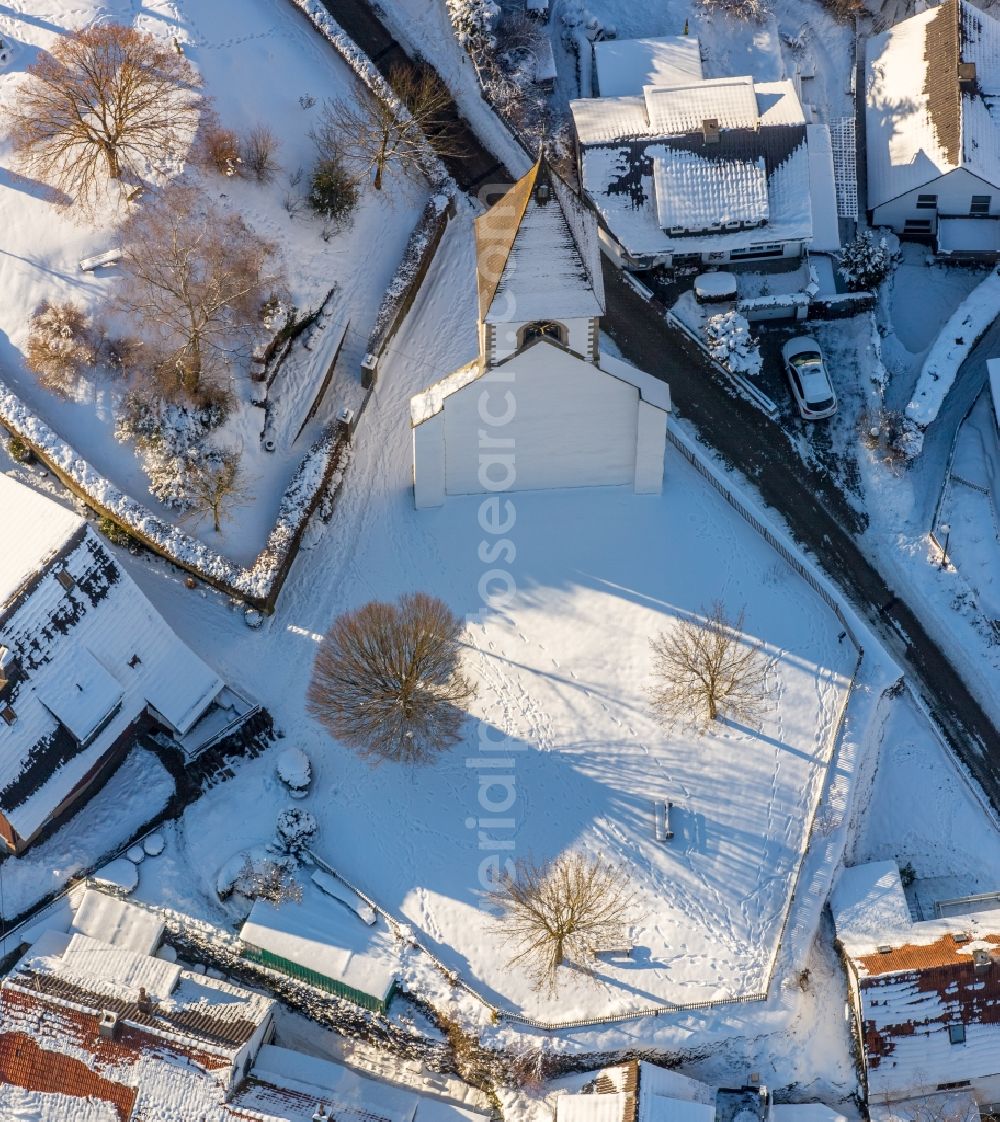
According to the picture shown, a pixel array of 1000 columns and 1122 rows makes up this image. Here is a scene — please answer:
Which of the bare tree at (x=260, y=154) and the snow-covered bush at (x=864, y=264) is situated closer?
the bare tree at (x=260, y=154)

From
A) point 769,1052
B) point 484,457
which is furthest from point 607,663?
point 769,1052

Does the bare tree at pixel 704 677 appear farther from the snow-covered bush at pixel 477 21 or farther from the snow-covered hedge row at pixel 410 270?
the snow-covered bush at pixel 477 21

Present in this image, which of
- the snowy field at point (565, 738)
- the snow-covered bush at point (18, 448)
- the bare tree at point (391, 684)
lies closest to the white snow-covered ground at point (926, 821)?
the snowy field at point (565, 738)

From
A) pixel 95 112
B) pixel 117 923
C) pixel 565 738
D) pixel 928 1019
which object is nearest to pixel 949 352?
pixel 565 738

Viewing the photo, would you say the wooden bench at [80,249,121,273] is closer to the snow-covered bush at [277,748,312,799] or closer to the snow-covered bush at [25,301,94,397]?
the snow-covered bush at [25,301,94,397]

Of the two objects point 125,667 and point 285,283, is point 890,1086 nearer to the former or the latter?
point 125,667

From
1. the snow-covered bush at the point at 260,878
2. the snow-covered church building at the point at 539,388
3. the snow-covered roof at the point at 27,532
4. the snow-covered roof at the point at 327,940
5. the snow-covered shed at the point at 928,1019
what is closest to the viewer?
the snow-covered church building at the point at 539,388

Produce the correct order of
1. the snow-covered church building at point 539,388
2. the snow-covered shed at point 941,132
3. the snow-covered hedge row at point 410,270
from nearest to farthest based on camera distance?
the snow-covered church building at point 539,388
the snow-covered hedge row at point 410,270
the snow-covered shed at point 941,132

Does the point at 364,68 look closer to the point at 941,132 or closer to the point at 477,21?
the point at 477,21
